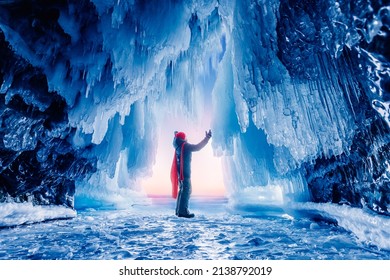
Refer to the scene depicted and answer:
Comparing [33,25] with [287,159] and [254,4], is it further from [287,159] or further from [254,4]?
[287,159]

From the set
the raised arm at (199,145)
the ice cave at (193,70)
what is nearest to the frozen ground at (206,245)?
the ice cave at (193,70)

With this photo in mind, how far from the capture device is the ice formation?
11.1 ft

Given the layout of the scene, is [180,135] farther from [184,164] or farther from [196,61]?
[196,61]

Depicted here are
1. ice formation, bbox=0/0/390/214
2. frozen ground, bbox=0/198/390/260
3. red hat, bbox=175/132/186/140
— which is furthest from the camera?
red hat, bbox=175/132/186/140

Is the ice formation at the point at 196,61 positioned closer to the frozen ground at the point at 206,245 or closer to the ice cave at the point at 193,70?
the ice cave at the point at 193,70

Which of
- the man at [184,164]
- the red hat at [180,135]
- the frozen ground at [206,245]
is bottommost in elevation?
the frozen ground at [206,245]

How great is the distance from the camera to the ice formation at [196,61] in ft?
11.1

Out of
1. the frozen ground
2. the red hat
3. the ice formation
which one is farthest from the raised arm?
the frozen ground

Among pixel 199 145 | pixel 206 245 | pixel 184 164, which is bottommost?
pixel 206 245

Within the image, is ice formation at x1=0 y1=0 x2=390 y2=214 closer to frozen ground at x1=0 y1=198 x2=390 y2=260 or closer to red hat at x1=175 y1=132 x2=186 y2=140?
frozen ground at x1=0 y1=198 x2=390 y2=260

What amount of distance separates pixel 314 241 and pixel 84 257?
2.95 metres

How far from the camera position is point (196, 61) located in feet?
26.7

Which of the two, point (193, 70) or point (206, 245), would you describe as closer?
point (206, 245)

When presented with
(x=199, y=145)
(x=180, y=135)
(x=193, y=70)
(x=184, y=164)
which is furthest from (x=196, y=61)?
(x=184, y=164)
